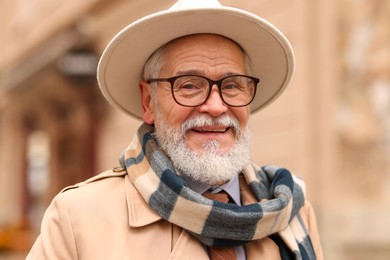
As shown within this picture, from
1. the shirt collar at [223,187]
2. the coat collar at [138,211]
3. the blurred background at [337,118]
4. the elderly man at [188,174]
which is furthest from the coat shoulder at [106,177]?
the blurred background at [337,118]

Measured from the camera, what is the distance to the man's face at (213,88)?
8.57 feet

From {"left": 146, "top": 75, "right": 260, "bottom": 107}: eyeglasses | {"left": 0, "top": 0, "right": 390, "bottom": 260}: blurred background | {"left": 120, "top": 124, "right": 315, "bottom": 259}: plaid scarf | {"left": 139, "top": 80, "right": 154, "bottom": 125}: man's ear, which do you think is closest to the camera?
{"left": 120, "top": 124, "right": 315, "bottom": 259}: plaid scarf

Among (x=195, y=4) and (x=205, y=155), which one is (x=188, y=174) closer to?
(x=205, y=155)

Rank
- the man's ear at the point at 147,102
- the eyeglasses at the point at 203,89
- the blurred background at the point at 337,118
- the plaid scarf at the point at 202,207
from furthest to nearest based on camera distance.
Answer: the blurred background at the point at 337,118 < the man's ear at the point at 147,102 < the eyeglasses at the point at 203,89 < the plaid scarf at the point at 202,207

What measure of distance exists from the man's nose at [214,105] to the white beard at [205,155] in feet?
0.07

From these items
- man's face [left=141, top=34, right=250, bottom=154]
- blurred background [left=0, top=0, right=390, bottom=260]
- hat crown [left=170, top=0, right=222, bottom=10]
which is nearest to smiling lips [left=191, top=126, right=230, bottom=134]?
man's face [left=141, top=34, right=250, bottom=154]

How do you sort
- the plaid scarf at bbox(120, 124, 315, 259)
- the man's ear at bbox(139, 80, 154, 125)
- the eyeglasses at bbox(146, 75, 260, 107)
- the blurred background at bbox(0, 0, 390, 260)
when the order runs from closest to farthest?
the plaid scarf at bbox(120, 124, 315, 259)
the eyeglasses at bbox(146, 75, 260, 107)
the man's ear at bbox(139, 80, 154, 125)
the blurred background at bbox(0, 0, 390, 260)

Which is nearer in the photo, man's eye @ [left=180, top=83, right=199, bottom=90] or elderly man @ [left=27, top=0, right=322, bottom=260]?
elderly man @ [left=27, top=0, right=322, bottom=260]

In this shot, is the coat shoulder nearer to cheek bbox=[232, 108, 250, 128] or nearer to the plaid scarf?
the plaid scarf

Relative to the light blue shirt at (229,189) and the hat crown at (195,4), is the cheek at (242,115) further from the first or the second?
the hat crown at (195,4)

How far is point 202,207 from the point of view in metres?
2.48

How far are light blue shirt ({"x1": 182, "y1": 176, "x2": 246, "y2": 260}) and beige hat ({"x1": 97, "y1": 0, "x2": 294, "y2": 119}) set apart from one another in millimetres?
432

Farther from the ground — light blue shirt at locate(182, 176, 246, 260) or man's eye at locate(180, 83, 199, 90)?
man's eye at locate(180, 83, 199, 90)

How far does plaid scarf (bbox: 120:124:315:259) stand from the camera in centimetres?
249
